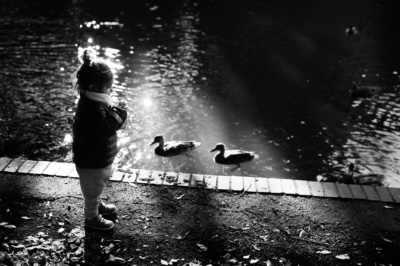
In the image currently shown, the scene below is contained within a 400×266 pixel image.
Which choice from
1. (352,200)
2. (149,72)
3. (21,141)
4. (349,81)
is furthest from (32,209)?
(349,81)

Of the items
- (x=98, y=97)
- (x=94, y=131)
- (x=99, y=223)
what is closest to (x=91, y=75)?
(x=98, y=97)

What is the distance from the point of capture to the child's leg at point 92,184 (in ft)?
14.8

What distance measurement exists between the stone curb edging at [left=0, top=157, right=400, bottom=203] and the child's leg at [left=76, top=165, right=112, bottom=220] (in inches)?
48.6

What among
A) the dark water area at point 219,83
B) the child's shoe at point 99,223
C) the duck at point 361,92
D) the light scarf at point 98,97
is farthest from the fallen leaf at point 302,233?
the duck at point 361,92

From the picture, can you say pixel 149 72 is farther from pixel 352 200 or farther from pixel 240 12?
pixel 240 12

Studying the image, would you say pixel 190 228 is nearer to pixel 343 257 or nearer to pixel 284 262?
pixel 284 262

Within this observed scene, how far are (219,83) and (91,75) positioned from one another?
360 inches

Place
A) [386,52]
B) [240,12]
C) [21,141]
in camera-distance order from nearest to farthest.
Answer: [21,141], [386,52], [240,12]

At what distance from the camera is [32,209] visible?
16.8 ft

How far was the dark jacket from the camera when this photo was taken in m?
4.27

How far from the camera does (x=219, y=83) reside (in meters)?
13.0

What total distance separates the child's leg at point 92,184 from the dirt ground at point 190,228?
357mm

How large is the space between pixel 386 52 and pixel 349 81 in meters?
4.63

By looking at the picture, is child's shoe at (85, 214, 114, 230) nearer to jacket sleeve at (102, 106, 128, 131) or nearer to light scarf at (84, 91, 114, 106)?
jacket sleeve at (102, 106, 128, 131)
